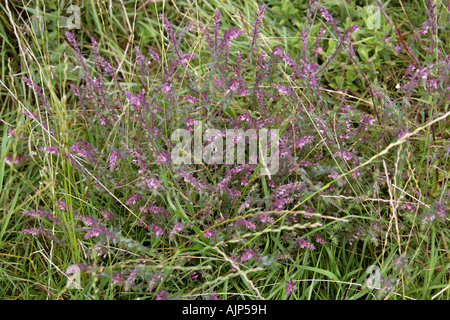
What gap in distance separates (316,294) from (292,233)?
32 cm

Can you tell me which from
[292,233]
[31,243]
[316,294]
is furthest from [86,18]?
[316,294]

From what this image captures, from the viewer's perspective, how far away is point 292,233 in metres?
1.99

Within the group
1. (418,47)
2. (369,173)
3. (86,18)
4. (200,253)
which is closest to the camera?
(200,253)

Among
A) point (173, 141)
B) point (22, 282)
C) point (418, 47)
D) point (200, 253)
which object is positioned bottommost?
point (22, 282)

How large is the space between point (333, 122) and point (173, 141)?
0.82m

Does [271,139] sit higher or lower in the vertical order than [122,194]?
higher

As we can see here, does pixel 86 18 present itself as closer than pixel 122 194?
Answer: No

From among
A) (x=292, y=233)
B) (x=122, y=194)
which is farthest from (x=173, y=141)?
(x=292, y=233)

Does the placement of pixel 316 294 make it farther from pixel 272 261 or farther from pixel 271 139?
pixel 271 139

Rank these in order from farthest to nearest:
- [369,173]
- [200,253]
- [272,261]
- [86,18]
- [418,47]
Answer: [86,18] → [418,47] → [369,173] → [200,253] → [272,261]

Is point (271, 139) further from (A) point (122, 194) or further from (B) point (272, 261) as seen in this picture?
(A) point (122, 194)

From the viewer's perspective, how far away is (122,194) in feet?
7.58

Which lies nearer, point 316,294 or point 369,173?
point 316,294
